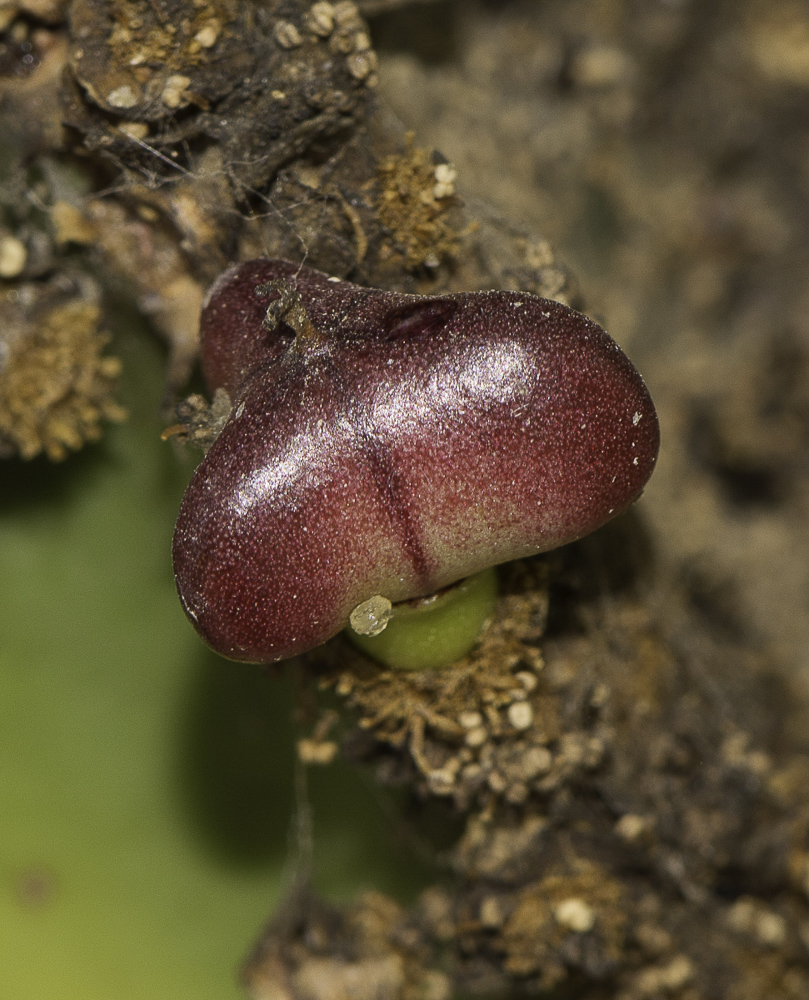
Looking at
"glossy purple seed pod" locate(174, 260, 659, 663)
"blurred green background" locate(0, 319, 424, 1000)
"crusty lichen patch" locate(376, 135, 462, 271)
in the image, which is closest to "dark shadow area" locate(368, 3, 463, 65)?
"crusty lichen patch" locate(376, 135, 462, 271)

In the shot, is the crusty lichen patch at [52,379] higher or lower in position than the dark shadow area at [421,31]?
higher

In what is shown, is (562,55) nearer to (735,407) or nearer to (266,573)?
(735,407)

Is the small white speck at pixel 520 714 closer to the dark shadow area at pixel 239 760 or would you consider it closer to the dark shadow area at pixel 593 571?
the dark shadow area at pixel 593 571

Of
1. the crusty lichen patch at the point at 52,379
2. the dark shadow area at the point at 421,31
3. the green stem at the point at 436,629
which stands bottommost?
the green stem at the point at 436,629

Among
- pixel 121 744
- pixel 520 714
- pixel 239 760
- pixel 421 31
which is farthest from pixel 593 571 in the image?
pixel 421 31

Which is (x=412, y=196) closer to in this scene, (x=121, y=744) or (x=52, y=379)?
(x=52, y=379)

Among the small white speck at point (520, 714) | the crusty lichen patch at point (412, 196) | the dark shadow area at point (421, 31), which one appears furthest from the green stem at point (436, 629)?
the dark shadow area at point (421, 31)
